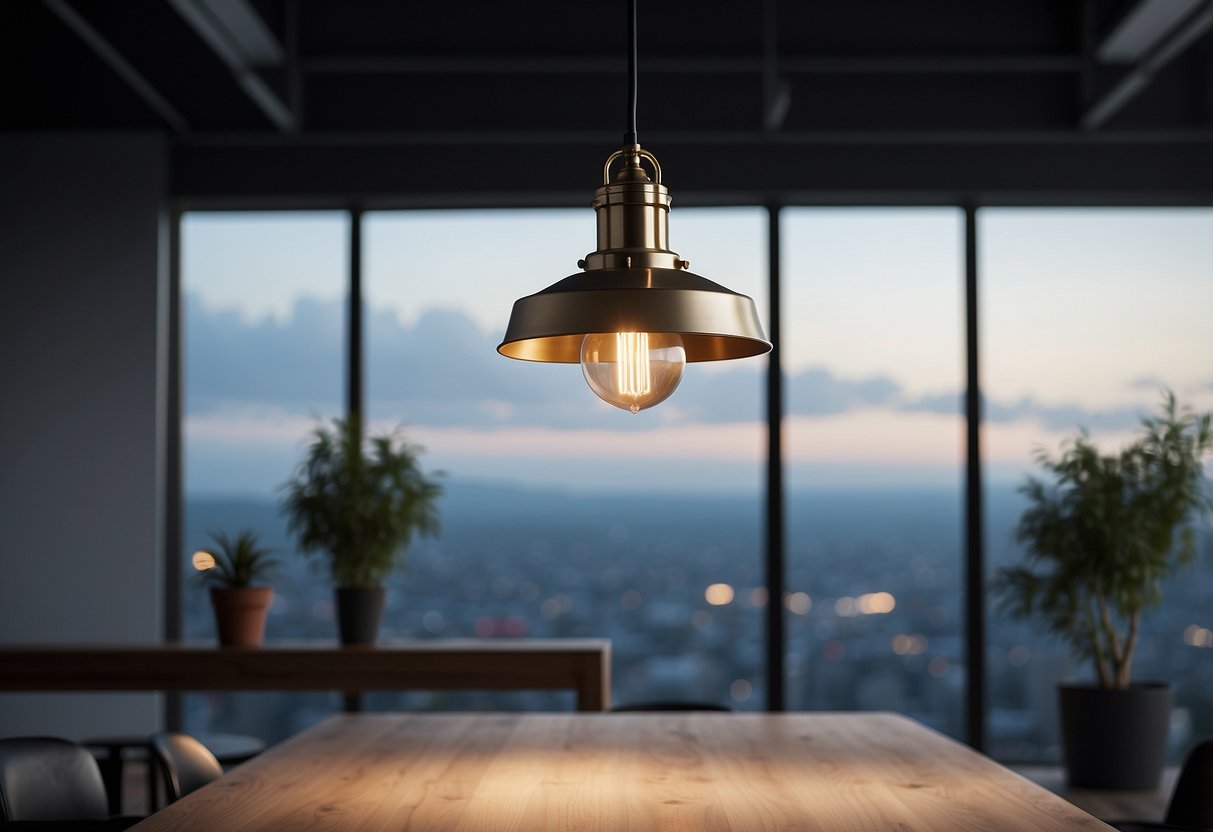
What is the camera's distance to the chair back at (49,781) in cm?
287

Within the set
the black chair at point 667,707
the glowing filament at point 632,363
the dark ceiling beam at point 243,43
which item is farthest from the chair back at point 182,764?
the dark ceiling beam at point 243,43

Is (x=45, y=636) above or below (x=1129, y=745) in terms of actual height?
above

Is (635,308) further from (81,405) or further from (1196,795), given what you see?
(81,405)

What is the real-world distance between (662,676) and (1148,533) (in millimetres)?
2370

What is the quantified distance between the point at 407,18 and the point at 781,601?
3366 millimetres

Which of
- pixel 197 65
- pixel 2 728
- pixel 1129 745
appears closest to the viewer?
pixel 197 65

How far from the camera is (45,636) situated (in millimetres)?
6059

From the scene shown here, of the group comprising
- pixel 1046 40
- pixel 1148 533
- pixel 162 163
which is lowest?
pixel 1148 533

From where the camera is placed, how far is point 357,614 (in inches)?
207

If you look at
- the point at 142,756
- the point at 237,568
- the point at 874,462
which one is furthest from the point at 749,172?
the point at 142,756

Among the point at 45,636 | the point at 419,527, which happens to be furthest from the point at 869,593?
the point at 45,636

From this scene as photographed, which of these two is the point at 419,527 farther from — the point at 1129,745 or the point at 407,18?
the point at 1129,745

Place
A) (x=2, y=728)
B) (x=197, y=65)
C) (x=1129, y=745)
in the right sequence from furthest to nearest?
1. (x=2, y=728)
2. (x=1129, y=745)
3. (x=197, y=65)

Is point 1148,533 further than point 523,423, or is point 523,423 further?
point 523,423
